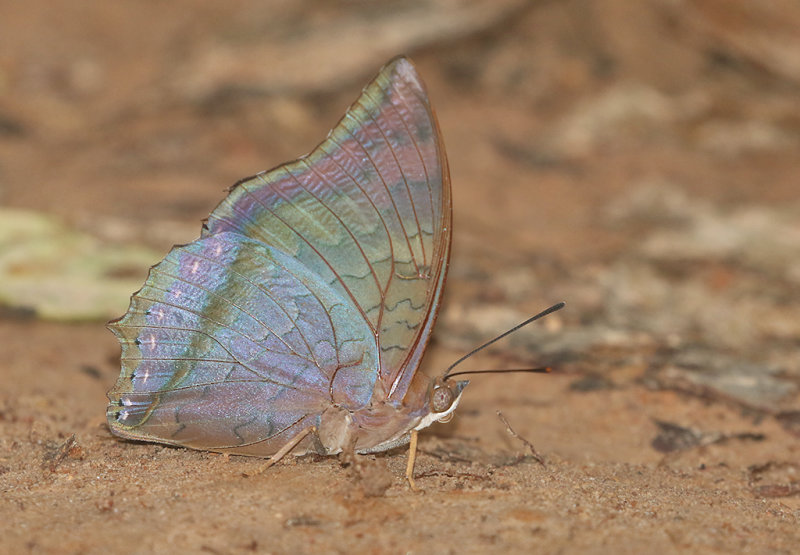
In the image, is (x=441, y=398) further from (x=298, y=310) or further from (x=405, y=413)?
(x=298, y=310)

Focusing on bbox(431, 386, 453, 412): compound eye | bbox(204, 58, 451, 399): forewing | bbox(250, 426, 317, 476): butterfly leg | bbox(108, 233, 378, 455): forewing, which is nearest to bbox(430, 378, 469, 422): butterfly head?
bbox(431, 386, 453, 412): compound eye

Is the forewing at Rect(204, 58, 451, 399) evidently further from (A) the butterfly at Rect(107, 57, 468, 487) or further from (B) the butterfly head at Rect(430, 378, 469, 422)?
(B) the butterfly head at Rect(430, 378, 469, 422)

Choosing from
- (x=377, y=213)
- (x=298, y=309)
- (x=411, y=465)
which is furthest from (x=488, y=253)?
(x=411, y=465)

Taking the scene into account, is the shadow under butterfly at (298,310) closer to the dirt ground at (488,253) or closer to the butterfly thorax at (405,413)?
the butterfly thorax at (405,413)

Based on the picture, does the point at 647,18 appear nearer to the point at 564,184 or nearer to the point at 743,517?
the point at 564,184

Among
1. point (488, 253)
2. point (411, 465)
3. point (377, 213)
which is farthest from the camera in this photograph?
point (488, 253)

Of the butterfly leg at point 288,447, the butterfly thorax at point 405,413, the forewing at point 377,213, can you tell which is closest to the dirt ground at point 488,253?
the butterfly leg at point 288,447
